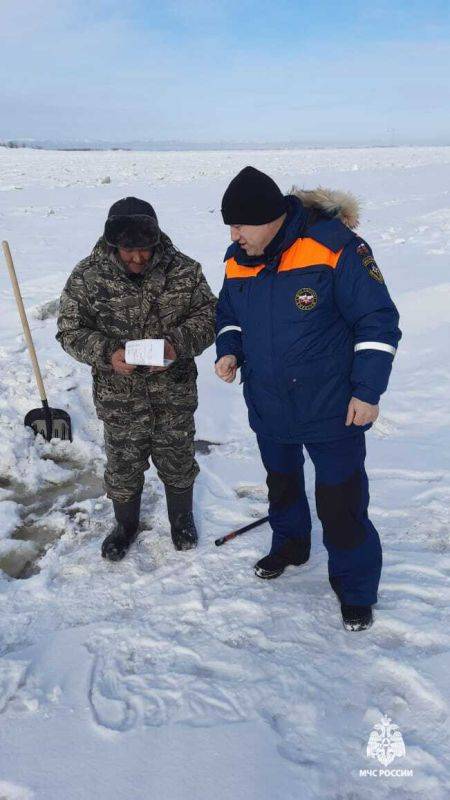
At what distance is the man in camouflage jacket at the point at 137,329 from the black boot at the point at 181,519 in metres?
0.20

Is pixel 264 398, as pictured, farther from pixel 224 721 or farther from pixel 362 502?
pixel 224 721

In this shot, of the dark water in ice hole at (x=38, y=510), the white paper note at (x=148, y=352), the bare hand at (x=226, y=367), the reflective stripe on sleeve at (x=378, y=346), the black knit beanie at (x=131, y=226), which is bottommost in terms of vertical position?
the dark water in ice hole at (x=38, y=510)

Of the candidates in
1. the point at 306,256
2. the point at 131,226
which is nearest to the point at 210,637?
the point at 306,256

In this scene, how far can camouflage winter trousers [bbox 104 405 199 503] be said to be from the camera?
2.88 meters

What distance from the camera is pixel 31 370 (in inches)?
197

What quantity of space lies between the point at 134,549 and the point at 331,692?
4.61ft

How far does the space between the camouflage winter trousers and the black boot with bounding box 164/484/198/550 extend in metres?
0.06

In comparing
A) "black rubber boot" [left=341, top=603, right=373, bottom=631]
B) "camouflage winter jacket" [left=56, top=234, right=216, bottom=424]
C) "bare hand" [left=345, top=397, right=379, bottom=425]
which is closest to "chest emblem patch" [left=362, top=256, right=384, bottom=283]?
"bare hand" [left=345, top=397, right=379, bottom=425]

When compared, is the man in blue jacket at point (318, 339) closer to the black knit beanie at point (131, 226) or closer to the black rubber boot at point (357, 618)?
the black rubber boot at point (357, 618)

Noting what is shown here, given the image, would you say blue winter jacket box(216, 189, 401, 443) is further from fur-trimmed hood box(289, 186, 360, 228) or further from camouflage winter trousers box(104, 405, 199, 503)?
camouflage winter trousers box(104, 405, 199, 503)

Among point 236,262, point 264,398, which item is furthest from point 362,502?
point 236,262

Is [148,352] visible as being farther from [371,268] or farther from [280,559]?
[280,559]

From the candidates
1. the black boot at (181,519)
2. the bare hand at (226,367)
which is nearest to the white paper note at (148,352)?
the bare hand at (226,367)

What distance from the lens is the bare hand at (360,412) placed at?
2.13 metres
